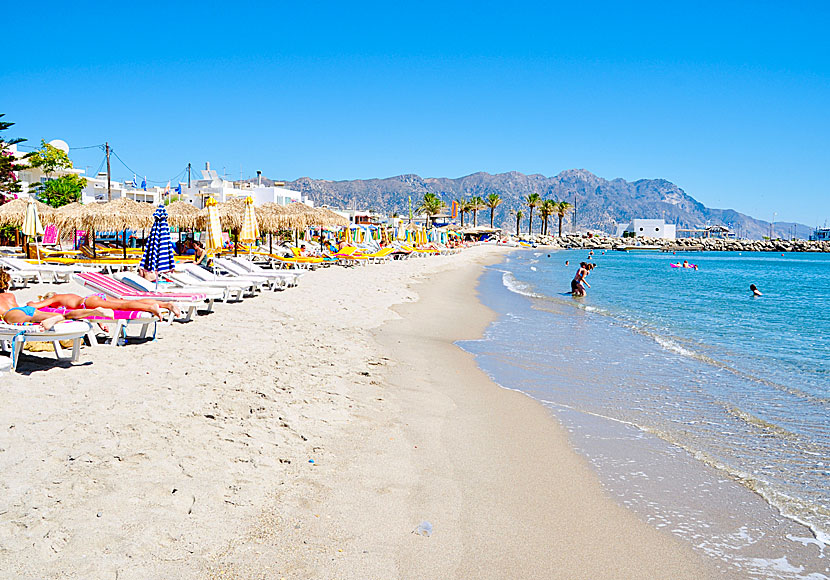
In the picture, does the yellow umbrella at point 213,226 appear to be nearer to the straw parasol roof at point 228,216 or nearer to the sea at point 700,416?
the straw parasol roof at point 228,216

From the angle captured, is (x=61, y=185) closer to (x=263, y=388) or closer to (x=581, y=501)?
(x=263, y=388)

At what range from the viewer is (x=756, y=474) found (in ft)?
13.8

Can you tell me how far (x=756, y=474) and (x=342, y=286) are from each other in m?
12.2

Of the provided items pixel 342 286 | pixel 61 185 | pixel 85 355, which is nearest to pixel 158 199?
pixel 61 185

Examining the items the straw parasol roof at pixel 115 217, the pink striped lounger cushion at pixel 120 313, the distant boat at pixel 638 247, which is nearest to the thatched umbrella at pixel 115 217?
the straw parasol roof at pixel 115 217

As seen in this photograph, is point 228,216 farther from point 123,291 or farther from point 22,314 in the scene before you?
point 22,314

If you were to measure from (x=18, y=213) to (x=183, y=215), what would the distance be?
5090 mm

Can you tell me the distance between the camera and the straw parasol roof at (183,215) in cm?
2146

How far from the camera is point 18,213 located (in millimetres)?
19078

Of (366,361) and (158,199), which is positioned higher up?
(158,199)

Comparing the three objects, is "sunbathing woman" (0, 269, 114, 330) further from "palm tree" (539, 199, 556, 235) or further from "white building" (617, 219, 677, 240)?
"white building" (617, 219, 677, 240)

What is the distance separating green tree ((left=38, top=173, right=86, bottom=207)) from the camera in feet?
129

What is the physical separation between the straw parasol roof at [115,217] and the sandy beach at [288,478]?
14739 mm

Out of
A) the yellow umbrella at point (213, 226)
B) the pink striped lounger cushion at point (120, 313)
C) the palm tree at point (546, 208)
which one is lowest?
the pink striped lounger cushion at point (120, 313)
